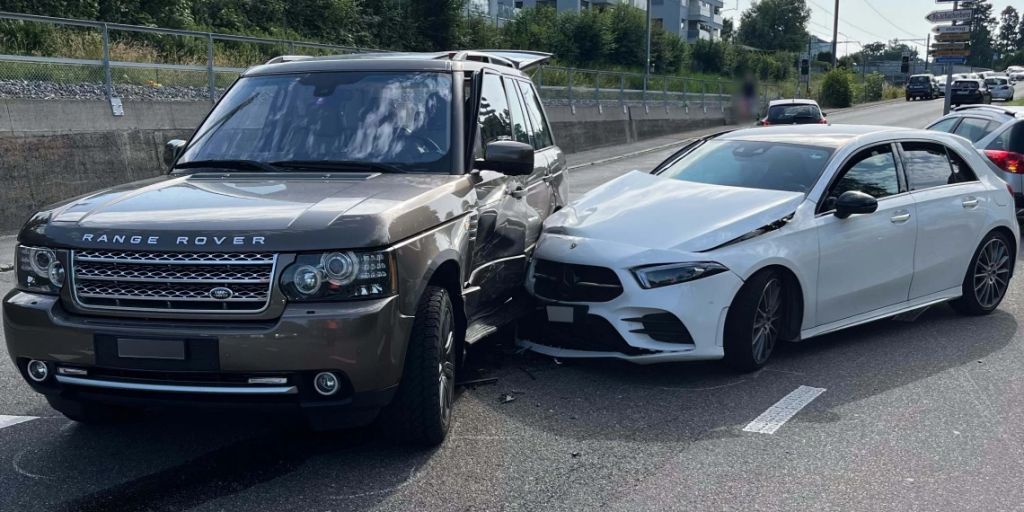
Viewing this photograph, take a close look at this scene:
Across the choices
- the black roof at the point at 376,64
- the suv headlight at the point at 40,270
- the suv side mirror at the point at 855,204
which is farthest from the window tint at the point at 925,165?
the suv headlight at the point at 40,270

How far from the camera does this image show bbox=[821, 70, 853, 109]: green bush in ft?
206

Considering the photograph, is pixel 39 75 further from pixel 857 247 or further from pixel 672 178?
pixel 857 247

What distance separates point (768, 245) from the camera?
18.9 ft

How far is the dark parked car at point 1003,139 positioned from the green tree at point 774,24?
105250mm

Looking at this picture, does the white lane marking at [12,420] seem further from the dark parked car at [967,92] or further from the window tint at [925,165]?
the dark parked car at [967,92]

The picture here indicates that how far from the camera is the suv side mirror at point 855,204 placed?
607 cm

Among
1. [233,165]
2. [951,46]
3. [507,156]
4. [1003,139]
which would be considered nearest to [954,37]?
[951,46]

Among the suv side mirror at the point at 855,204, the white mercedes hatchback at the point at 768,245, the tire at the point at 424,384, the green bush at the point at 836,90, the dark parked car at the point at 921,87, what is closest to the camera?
the tire at the point at 424,384

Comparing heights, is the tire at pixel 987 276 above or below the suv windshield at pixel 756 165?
below

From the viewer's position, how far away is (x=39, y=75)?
13391mm

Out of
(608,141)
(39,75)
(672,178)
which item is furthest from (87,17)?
(672,178)

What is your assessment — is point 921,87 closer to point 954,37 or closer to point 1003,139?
point 954,37

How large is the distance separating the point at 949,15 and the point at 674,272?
28830mm

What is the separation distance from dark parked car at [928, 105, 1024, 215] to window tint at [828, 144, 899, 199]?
559 centimetres
